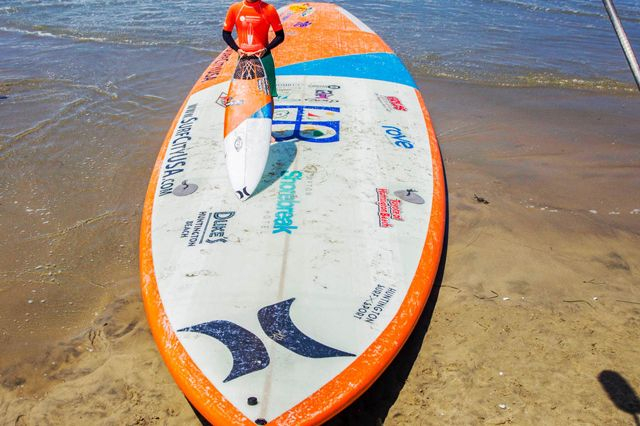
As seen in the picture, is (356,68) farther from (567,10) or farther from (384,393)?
(567,10)

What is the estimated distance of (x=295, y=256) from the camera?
3.29 metres

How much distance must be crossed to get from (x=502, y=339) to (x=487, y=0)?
1295cm

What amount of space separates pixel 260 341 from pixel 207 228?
111cm

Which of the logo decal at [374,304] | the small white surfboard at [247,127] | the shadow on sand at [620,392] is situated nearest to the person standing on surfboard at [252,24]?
the small white surfboard at [247,127]

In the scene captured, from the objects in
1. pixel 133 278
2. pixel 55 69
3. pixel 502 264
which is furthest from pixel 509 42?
pixel 133 278

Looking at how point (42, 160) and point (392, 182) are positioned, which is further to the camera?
point (42, 160)

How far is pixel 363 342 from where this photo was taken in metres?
2.79

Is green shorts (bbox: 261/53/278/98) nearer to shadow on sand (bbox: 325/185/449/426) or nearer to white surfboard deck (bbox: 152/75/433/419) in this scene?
white surfboard deck (bbox: 152/75/433/419)

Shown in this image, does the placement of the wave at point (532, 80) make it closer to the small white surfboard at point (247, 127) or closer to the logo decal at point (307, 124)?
the logo decal at point (307, 124)

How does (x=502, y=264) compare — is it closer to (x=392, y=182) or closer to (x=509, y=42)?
(x=392, y=182)

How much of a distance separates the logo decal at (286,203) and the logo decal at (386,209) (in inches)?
24.7

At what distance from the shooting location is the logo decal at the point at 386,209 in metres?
3.67

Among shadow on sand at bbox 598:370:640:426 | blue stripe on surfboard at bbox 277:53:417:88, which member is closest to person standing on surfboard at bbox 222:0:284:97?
blue stripe on surfboard at bbox 277:53:417:88

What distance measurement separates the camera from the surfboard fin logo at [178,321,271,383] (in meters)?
2.60
